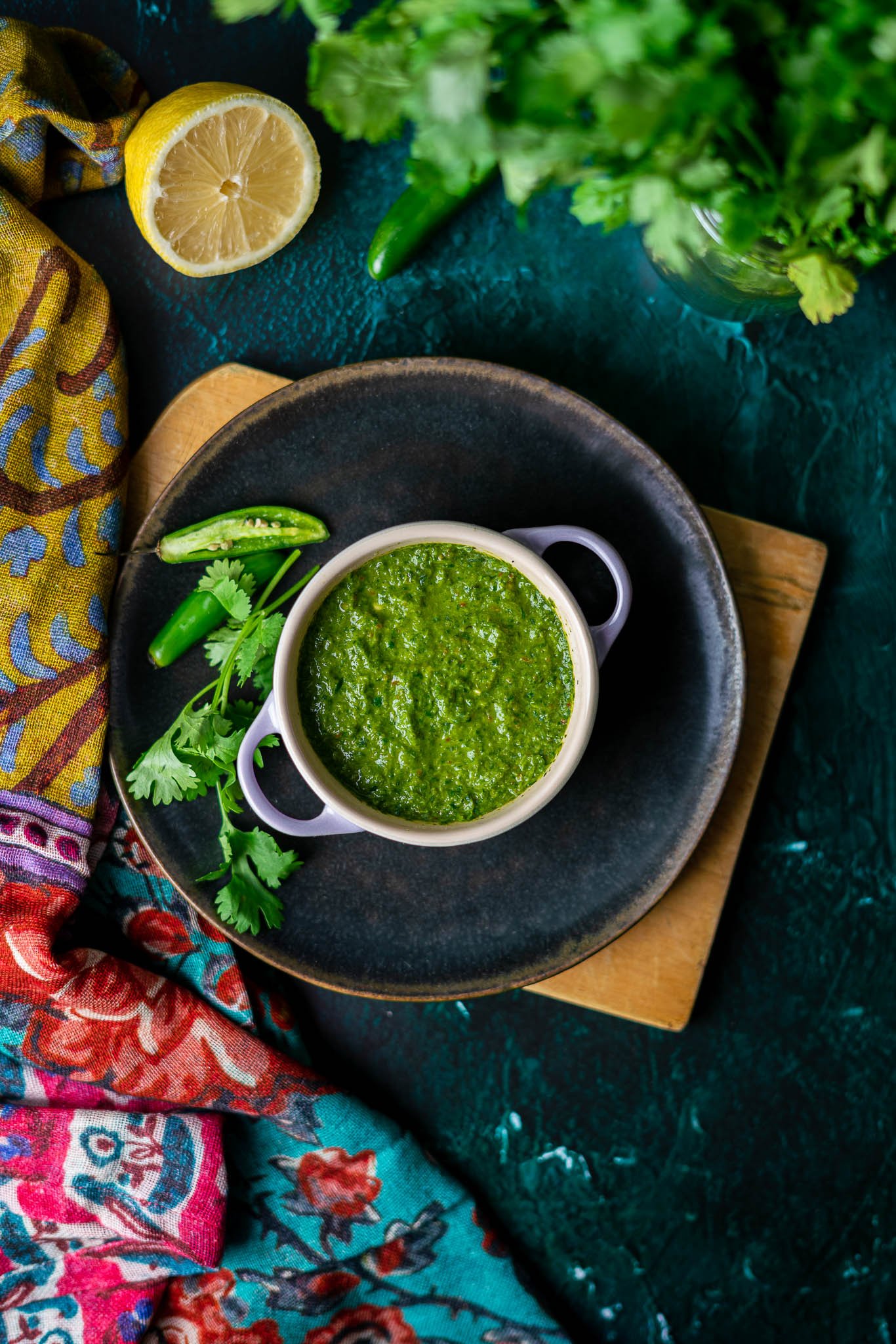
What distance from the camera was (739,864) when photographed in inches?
90.1

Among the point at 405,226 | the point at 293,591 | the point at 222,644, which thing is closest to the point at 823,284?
the point at 405,226

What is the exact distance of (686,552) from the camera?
2027 mm

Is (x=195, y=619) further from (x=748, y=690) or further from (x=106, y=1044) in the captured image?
(x=748, y=690)

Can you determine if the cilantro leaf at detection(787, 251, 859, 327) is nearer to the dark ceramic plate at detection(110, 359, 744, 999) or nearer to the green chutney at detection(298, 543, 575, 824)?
the dark ceramic plate at detection(110, 359, 744, 999)

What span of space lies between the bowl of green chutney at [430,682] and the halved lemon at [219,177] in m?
0.83

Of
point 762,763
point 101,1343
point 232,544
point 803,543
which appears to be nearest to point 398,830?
point 232,544

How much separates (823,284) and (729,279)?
0.48 metres

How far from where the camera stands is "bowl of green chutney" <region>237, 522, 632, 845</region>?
1811mm

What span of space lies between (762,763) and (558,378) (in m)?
0.91

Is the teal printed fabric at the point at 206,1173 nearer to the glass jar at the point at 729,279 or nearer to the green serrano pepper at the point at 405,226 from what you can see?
the green serrano pepper at the point at 405,226

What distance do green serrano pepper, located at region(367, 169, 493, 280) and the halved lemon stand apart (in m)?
0.16

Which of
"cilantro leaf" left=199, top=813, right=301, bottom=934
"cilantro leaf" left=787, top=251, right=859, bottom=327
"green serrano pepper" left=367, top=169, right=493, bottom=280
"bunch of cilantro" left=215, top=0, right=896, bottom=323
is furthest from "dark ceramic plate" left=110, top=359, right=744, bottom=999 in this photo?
"bunch of cilantro" left=215, top=0, right=896, bottom=323

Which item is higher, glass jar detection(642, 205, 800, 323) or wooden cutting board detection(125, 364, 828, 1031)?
glass jar detection(642, 205, 800, 323)

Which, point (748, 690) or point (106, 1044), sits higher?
point (748, 690)
